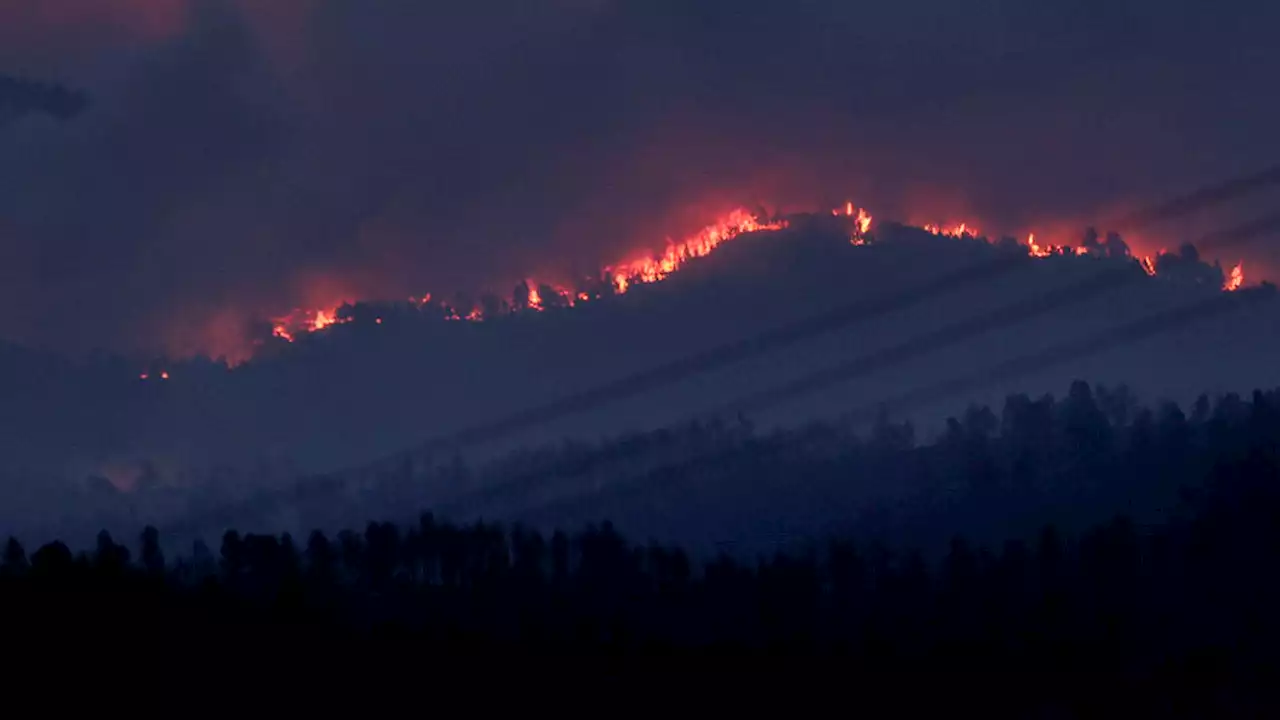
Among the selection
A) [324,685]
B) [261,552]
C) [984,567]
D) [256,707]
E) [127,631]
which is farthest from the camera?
[261,552]

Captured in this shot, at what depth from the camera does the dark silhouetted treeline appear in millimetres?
129125

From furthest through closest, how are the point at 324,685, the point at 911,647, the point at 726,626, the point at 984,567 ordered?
the point at 984,567
the point at 726,626
the point at 911,647
the point at 324,685

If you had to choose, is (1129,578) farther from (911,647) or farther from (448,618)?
(448,618)

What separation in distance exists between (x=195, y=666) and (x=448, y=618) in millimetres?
52594

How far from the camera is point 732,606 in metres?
166

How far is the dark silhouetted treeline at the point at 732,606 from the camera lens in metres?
129

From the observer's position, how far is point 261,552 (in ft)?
634

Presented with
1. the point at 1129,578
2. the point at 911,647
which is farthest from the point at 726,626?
the point at 1129,578

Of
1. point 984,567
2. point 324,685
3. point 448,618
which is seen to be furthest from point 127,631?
point 984,567

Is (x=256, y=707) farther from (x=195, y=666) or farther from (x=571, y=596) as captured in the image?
(x=571, y=596)

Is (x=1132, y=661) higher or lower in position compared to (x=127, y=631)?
lower

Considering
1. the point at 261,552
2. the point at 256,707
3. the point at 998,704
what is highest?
the point at 261,552

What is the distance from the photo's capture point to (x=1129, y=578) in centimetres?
16075

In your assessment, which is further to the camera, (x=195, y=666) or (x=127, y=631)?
(x=127, y=631)
